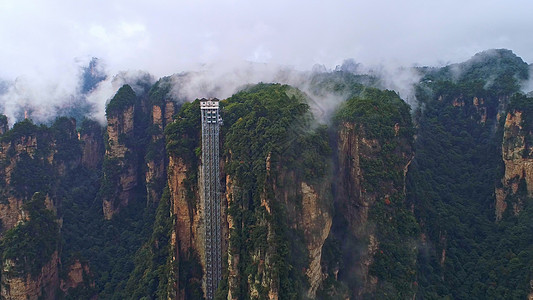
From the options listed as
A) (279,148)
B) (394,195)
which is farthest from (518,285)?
(279,148)

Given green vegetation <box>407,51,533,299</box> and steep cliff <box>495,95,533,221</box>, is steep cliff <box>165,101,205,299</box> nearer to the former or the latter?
green vegetation <box>407,51,533,299</box>

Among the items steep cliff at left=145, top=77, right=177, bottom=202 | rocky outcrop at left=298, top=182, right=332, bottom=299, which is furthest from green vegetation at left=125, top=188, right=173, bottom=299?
rocky outcrop at left=298, top=182, right=332, bottom=299

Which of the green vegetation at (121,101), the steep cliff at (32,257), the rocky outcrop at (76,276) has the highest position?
the green vegetation at (121,101)

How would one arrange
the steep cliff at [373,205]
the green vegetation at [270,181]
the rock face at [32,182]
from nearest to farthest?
the green vegetation at [270,181] → the rock face at [32,182] → the steep cliff at [373,205]

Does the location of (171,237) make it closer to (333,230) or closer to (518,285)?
(333,230)

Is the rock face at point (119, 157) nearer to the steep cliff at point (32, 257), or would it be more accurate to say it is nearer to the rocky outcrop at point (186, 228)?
the steep cliff at point (32, 257)

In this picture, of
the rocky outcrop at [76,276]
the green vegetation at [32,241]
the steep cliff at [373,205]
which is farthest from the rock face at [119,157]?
the steep cliff at [373,205]
